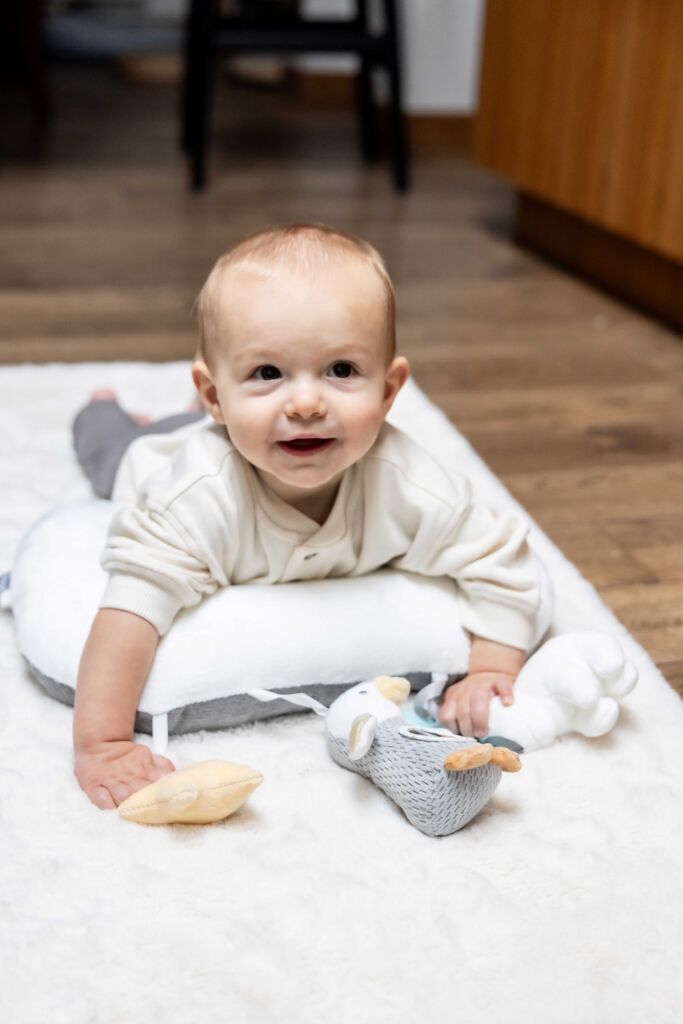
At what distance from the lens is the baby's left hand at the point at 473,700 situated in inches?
36.5

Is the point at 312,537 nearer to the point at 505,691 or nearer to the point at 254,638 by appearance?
the point at 254,638

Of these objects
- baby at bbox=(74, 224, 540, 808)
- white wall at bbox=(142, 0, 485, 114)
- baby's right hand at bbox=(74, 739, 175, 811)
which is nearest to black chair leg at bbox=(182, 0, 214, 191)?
white wall at bbox=(142, 0, 485, 114)

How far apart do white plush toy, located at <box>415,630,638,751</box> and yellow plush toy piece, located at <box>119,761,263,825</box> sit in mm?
213

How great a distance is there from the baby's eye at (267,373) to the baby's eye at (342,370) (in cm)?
4

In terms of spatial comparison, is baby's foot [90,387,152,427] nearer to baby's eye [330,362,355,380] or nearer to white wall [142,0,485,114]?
baby's eye [330,362,355,380]

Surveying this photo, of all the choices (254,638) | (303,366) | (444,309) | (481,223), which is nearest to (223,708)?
(254,638)

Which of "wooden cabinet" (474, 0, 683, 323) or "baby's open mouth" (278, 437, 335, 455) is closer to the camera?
"baby's open mouth" (278, 437, 335, 455)

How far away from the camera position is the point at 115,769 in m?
0.86

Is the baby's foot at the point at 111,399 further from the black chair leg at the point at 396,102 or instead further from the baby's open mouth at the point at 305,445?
the black chair leg at the point at 396,102

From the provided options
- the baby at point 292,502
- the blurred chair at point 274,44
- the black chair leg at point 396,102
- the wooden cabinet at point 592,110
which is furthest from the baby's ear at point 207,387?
the black chair leg at point 396,102

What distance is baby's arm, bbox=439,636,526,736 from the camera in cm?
93

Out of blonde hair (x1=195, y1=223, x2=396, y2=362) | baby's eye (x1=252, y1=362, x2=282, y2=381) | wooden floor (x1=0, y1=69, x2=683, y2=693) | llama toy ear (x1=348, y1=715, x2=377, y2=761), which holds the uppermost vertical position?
blonde hair (x1=195, y1=223, x2=396, y2=362)

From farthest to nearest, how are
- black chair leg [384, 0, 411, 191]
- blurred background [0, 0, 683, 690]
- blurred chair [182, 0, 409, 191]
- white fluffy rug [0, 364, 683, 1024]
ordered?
black chair leg [384, 0, 411, 191] < blurred chair [182, 0, 409, 191] < blurred background [0, 0, 683, 690] < white fluffy rug [0, 364, 683, 1024]

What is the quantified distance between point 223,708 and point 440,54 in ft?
9.69
